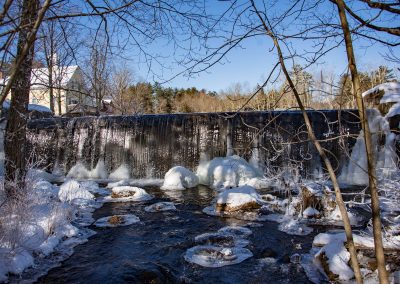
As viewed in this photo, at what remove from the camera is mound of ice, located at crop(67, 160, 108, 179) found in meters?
13.6

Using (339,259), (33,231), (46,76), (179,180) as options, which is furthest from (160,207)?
(339,259)

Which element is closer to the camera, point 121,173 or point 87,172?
point 121,173

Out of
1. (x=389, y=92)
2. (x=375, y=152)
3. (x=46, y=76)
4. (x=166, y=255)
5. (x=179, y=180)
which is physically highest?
(x=389, y=92)

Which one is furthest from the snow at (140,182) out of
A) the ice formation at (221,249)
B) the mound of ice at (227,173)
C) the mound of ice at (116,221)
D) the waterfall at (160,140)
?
the ice formation at (221,249)

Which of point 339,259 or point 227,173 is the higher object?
point 227,173

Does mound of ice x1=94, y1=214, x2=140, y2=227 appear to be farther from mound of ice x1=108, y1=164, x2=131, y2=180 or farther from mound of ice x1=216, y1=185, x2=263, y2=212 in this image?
mound of ice x1=108, y1=164, x2=131, y2=180

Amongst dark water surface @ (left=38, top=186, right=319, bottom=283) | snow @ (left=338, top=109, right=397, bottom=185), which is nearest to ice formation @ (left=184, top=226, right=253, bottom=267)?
dark water surface @ (left=38, top=186, right=319, bottom=283)

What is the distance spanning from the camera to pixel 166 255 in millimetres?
4949

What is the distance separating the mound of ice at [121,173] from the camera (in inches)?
521

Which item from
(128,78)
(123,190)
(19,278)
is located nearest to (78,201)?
(123,190)

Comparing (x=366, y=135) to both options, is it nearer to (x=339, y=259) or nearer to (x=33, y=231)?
(x=339, y=259)

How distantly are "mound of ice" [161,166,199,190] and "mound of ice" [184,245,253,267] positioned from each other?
5.56 m

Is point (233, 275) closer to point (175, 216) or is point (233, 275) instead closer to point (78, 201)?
point (175, 216)

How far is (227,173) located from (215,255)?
6.50 meters
